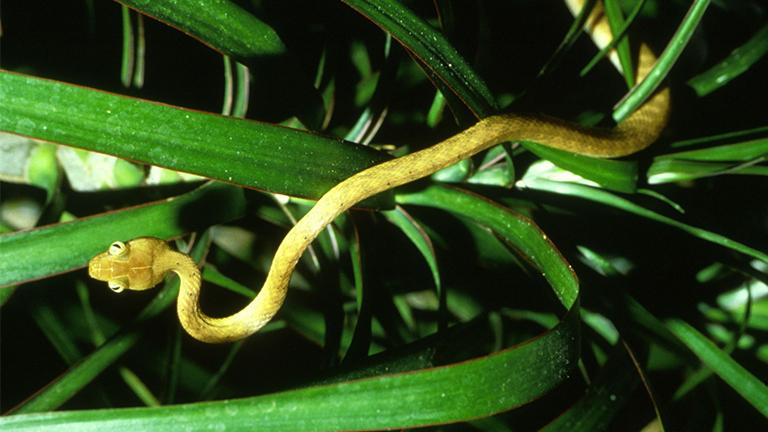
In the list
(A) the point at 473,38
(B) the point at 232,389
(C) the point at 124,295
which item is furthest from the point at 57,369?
(A) the point at 473,38

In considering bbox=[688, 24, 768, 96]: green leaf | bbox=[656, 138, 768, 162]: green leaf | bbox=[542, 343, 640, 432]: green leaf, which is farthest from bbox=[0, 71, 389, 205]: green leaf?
bbox=[688, 24, 768, 96]: green leaf

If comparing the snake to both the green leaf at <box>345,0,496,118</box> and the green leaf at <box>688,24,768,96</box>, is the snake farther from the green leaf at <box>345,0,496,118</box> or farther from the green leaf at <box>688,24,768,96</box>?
the green leaf at <box>688,24,768,96</box>

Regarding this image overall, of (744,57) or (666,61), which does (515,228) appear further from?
(744,57)

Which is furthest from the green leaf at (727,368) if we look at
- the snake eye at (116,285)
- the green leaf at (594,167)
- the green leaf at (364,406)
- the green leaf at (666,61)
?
the snake eye at (116,285)

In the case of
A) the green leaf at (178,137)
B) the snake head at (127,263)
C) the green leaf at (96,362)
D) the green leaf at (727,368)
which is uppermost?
the green leaf at (178,137)

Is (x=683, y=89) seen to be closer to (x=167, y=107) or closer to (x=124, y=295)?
(x=167, y=107)

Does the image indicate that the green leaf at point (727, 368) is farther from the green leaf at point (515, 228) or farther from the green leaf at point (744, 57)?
the green leaf at point (744, 57)
